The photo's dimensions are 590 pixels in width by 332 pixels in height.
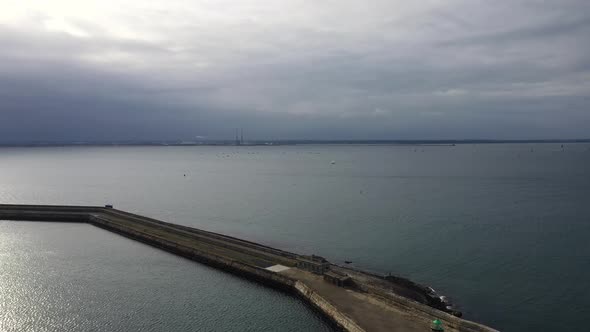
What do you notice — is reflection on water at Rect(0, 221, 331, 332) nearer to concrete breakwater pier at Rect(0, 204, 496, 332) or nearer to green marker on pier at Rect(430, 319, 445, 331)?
concrete breakwater pier at Rect(0, 204, 496, 332)

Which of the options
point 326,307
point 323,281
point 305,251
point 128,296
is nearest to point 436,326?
point 326,307

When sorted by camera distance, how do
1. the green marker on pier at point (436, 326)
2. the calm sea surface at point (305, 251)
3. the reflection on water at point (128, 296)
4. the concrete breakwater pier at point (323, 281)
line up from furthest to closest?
1. the calm sea surface at point (305, 251)
2. the reflection on water at point (128, 296)
3. the concrete breakwater pier at point (323, 281)
4. the green marker on pier at point (436, 326)

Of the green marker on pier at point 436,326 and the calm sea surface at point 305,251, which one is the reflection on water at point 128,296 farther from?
the green marker on pier at point 436,326

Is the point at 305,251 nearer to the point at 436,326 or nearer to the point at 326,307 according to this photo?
the point at 326,307

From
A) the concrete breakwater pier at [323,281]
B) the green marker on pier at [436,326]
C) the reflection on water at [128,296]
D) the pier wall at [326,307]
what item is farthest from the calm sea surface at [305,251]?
the green marker on pier at [436,326]

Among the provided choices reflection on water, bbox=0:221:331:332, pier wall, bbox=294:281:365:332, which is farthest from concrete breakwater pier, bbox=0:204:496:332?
reflection on water, bbox=0:221:331:332

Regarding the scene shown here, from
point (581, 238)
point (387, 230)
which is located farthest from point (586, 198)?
point (387, 230)

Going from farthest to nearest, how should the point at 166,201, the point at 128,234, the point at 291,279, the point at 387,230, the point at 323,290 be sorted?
the point at 166,201 → the point at 387,230 → the point at 128,234 → the point at 291,279 → the point at 323,290

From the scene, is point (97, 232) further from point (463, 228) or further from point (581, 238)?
point (581, 238)

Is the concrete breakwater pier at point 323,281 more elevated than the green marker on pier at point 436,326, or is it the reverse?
the green marker on pier at point 436,326
